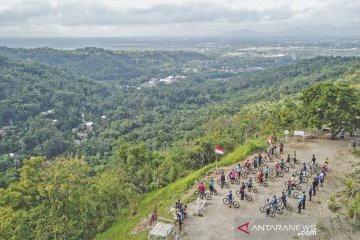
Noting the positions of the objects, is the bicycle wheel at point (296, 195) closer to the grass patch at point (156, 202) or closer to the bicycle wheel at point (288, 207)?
the bicycle wheel at point (288, 207)

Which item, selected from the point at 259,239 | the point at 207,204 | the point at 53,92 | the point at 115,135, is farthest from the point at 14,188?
the point at 53,92

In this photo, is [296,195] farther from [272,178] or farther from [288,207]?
[272,178]

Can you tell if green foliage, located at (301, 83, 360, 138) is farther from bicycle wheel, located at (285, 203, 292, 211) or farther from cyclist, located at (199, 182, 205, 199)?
cyclist, located at (199, 182, 205, 199)

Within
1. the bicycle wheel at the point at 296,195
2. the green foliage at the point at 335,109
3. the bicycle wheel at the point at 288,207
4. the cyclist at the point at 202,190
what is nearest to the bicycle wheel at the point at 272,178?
the bicycle wheel at the point at 296,195

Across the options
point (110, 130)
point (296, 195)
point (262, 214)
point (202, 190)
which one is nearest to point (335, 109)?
point (296, 195)

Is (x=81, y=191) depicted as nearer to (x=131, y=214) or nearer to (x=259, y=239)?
(x=131, y=214)

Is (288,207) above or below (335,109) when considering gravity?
below

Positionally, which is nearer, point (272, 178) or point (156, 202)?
point (272, 178)
